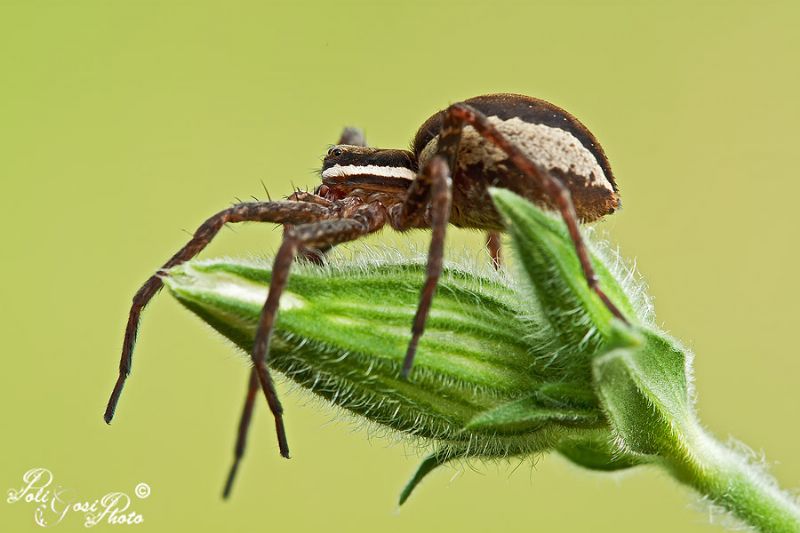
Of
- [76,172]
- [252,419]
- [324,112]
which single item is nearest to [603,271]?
[252,419]

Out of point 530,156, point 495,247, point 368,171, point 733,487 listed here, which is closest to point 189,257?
point 368,171

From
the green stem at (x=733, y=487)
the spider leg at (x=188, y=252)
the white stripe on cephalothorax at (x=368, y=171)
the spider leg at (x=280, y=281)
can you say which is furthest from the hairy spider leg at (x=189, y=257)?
the green stem at (x=733, y=487)

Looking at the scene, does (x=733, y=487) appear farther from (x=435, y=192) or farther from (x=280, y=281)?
(x=280, y=281)

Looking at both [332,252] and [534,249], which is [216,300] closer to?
[332,252]

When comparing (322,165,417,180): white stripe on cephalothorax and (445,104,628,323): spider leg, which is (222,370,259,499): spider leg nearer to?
(445,104,628,323): spider leg

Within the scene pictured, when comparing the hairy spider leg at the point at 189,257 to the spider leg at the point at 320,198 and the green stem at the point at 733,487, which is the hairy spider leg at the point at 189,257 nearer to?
the spider leg at the point at 320,198
